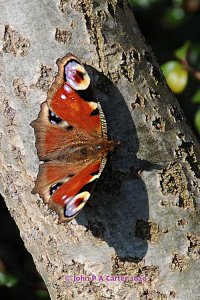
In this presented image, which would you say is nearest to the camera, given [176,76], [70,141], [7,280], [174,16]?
[70,141]

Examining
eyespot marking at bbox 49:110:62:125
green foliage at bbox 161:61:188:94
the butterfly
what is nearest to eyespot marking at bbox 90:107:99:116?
the butterfly

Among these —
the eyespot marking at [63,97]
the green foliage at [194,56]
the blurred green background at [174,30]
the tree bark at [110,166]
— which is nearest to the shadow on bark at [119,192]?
the tree bark at [110,166]

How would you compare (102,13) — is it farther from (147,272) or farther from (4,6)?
(147,272)

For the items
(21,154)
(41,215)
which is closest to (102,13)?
(21,154)

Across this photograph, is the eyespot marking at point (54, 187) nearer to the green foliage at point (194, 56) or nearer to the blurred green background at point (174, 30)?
the blurred green background at point (174, 30)

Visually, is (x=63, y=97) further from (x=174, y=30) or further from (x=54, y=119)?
(x=174, y=30)

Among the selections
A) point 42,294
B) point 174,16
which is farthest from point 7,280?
point 174,16

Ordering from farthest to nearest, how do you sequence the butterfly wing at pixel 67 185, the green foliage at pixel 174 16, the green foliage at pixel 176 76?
the green foliage at pixel 174 16
the green foliage at pixel 176 76
the butterfly wing at pixel 67 185
